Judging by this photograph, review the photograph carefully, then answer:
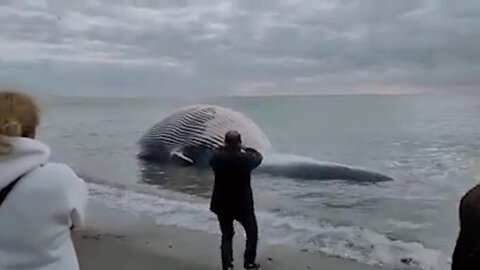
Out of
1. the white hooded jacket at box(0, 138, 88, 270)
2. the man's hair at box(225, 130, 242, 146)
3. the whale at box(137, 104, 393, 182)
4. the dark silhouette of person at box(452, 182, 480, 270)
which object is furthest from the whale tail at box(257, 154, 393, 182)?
the white hooded jacket at box(0, 138, 88, 270)

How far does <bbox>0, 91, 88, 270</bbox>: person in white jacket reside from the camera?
1.50 metres

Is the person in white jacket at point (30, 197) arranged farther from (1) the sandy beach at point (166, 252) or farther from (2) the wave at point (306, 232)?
(2) the wave at point (306, 232)

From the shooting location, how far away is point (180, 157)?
882 centimetres

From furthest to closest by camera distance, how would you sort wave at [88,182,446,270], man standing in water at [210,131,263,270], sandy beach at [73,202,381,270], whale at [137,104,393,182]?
whale at [137,104,393,182] < wave at [88,182,446,270] < sandy beach at [73,202,381,270] < man standing in water at [210,131,263,270]

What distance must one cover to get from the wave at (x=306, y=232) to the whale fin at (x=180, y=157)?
807mm

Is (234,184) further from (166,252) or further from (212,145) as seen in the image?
(212,145)

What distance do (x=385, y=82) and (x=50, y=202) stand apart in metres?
6.40

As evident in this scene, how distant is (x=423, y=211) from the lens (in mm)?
6863

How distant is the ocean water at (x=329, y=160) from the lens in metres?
6.42

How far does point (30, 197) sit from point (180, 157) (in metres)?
7.32

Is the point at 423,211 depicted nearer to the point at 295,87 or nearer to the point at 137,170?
the point at 295,87

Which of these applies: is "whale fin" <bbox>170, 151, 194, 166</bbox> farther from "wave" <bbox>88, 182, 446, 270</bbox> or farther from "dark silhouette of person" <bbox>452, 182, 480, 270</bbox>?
"dark silhouette of person" <bbox>452, 182, 480, 270</bbox>

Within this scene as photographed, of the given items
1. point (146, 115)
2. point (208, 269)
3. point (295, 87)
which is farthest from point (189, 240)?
point (146, 115)

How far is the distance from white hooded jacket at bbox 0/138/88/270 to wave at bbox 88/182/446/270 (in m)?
3.75
